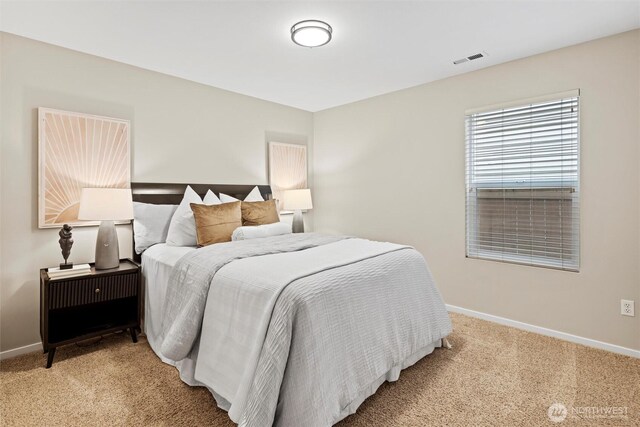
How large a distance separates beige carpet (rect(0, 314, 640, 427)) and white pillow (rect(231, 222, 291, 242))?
3.75 ft

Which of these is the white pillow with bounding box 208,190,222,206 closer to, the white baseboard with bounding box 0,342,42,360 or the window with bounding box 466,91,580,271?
the white baseboard with bounding box 0,342,42,360

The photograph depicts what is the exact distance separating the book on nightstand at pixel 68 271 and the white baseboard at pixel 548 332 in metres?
3.42

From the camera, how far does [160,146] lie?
11.3 ft

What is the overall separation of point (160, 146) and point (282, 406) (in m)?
2.81

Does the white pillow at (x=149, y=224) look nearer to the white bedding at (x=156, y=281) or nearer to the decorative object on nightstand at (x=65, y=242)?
the white bedding at (x=156, y=281)

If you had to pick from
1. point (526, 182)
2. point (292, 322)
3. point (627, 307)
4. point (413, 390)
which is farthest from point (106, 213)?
point (627, 307)

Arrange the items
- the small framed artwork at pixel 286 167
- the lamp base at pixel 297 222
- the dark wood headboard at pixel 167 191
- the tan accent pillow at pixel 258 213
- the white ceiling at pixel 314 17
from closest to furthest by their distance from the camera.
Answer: the white ceiling at pixel 314 17, the dark wood headboard at pixel 167 191, the tan accent pillow at pixel 258 213, the lamp base at pixel 297 222, the small framed artwork at pixel 286 167

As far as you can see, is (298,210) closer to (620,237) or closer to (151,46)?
(151,46)

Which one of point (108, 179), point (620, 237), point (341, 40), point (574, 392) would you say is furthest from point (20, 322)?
point (620, 237)

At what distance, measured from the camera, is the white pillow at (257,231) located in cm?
304

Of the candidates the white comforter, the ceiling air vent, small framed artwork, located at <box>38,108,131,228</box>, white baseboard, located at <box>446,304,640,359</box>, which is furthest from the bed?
the ceiling air vent

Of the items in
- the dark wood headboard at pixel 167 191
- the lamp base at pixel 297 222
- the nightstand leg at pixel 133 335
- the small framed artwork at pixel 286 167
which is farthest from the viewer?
the small framed artwork at pixel 286 167

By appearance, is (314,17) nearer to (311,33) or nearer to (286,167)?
(311,33)

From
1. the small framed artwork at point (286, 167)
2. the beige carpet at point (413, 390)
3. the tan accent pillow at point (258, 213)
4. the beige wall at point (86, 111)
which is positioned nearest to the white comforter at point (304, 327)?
the beige carpet at point (413, 390)
